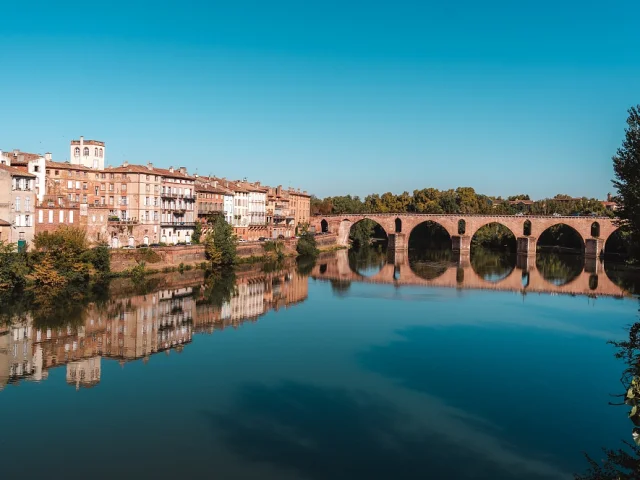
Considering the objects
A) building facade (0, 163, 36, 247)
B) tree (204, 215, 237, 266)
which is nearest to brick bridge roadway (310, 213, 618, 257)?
tree (204, 215, 237, 266)

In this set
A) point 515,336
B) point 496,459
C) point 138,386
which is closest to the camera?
point 496,459

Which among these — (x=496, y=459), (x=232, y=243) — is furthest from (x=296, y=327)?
(x=232, y=243)

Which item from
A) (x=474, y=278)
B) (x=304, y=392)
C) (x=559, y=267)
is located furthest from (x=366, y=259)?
(x=304, y=392)

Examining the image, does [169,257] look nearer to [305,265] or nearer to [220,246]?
[220,246]

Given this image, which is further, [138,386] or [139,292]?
[139,292]

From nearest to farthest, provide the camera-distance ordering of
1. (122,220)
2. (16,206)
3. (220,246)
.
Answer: (16,206) < (122,220) < (220,246)

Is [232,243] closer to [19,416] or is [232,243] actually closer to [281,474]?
[19,416]

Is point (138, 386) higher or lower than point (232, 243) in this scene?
lower

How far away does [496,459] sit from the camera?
13.7 m

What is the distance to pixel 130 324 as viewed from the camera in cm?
2595

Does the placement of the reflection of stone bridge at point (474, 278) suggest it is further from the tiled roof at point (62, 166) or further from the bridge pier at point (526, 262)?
the tiled roof at point (62, 166)

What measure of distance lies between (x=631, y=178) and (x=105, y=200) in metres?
38.9

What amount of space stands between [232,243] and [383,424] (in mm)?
31540

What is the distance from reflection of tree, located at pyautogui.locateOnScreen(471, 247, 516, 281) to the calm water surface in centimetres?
1815
